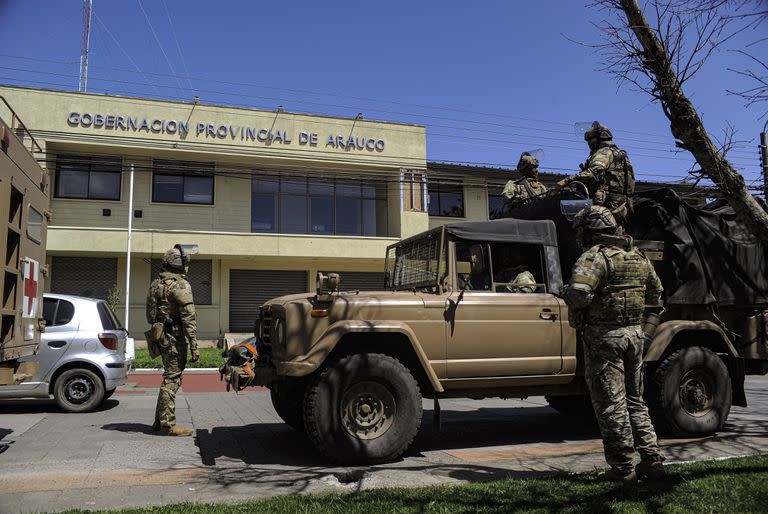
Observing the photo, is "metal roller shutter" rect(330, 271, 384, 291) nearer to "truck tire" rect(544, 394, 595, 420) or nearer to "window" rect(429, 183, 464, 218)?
"window" rect(429, 183, 464, 218)

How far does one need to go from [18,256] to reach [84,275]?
16.8 meters

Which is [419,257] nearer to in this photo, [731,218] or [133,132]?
[731,218]

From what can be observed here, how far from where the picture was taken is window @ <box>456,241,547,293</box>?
5.89 m

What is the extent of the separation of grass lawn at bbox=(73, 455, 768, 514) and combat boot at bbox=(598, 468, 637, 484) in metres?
0.08

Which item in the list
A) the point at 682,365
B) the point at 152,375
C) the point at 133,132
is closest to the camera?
the point at 682,365

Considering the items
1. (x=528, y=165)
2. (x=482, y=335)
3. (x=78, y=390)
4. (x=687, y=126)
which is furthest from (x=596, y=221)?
(x=78, y=390)

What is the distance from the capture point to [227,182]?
21.9 meters

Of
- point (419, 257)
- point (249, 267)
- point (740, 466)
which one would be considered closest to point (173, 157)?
point (249, 267)

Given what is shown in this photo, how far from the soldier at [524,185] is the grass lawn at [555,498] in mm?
3859

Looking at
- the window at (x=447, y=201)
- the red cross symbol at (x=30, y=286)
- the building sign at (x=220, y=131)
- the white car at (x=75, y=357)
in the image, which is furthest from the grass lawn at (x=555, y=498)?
the window at (x=447, y=201)

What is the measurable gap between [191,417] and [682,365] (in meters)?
6.23

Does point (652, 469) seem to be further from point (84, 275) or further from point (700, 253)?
point (84, 275)

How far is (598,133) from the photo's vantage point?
678cm

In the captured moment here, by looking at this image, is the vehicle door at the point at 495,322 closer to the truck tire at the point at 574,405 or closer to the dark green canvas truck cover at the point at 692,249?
the dark green canvas truck cover at the point at 692,249
